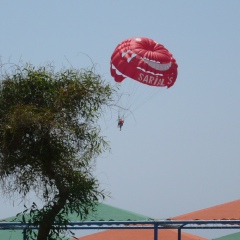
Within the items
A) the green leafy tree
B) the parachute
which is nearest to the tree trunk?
the green leafy tree

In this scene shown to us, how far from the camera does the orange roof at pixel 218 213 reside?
513 inches

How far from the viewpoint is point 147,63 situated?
11.5 meters

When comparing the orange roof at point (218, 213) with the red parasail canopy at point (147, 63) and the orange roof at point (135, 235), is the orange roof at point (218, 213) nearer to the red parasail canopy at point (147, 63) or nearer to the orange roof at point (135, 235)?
the orange roof at point (135, 235)

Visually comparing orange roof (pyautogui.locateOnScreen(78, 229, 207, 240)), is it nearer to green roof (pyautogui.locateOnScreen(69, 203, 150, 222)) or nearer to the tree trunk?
green roof (pyautogui.locateOnScreen(69, 203, 150, 222))

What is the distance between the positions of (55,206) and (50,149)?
712 mm

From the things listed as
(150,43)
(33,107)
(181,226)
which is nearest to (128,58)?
(150,43)

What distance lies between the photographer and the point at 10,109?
829cm

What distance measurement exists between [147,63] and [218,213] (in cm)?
375

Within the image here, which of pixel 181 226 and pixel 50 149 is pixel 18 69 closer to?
pixel 50 149

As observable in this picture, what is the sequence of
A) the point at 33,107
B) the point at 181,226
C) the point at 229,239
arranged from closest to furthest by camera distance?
the point at 33,107, the point at 181,226, the point at 229,239

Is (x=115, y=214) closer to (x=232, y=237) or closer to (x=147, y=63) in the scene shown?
(x=232, y=237)

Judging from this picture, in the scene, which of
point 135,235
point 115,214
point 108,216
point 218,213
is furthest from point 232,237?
point 108,216

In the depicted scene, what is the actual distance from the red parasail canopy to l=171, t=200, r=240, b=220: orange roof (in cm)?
281

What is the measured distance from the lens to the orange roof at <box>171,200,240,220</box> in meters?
13.0
